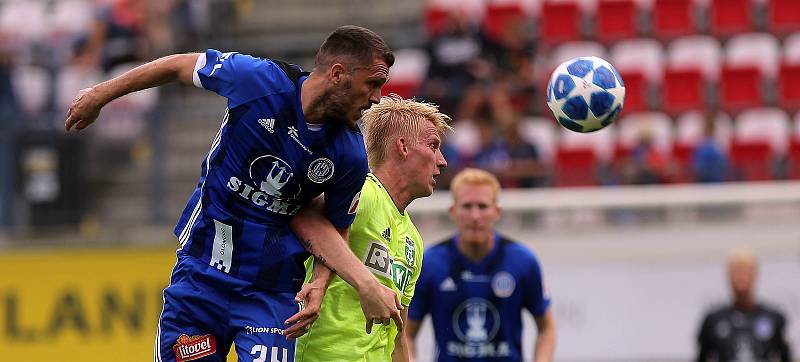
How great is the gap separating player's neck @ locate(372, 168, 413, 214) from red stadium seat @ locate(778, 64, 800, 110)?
29.9 ft

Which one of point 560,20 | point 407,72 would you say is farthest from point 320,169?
point 560,20

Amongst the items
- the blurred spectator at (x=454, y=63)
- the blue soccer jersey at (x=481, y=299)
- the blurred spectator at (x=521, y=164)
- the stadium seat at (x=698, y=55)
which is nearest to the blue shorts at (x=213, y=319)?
the blue soccer jersey at (x=481, y=299)

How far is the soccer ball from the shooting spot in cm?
670

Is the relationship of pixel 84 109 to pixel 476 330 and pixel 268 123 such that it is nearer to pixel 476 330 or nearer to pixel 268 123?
pixel 268 123

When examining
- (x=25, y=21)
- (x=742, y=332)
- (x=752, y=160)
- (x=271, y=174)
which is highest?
(x=25, y=21)

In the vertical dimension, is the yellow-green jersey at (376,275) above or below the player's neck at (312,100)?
below

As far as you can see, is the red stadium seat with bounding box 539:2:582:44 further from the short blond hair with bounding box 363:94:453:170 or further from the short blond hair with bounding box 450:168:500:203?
the short blond hair with bounding box 363:94:453:170

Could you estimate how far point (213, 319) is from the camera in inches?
219

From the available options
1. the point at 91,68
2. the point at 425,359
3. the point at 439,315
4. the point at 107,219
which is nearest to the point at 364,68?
A: the point at 439,315

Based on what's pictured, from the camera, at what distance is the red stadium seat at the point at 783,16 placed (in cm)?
1500

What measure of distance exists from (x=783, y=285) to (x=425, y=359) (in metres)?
3.30

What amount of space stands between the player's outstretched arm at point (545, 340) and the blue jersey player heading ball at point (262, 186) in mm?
2341

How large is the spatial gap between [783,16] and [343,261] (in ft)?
35.5

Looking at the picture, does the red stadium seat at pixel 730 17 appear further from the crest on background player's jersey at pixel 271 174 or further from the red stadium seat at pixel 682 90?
the crest on background player's jersey at pixel 271 174
